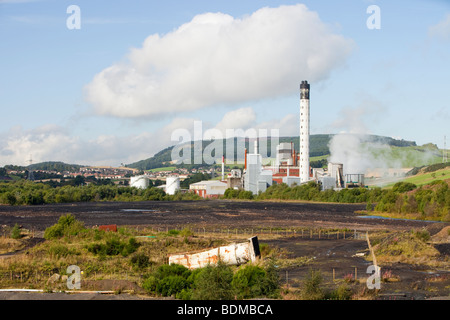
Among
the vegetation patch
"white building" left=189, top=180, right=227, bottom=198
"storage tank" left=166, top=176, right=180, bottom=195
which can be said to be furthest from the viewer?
"storage tank" left=166, top=176, right=180, bottom=195

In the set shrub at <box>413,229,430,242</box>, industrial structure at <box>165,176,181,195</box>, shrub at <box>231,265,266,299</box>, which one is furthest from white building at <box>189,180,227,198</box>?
shrub at <box>231,265,266,299</box>

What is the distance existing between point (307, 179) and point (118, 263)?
8867 cm

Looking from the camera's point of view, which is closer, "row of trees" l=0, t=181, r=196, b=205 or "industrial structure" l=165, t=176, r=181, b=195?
"row of trees" l=0, t=181, r=196, b=205

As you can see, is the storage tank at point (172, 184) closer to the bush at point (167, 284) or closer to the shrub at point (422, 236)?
the shrub at point (422, 236)

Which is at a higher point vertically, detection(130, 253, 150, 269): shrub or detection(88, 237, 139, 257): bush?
detection(88, 237, 139, 257): bush

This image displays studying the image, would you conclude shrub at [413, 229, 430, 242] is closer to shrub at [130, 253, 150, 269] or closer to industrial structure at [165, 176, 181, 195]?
shrub at [130, 253, 150, 269]

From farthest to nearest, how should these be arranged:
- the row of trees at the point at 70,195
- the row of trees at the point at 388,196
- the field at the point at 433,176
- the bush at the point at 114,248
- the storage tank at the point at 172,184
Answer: the storage tank at the point at 172,184 → the field at the point at 433,176 → the row of trees at the point at 70,195 → the row of trees at the point at 388,196 → the bush at the point at 114,248

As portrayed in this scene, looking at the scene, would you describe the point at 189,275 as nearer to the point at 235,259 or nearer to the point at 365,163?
the point at 235,259

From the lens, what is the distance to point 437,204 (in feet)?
184

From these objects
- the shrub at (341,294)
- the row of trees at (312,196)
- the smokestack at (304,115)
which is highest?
the smokestack at (304,115)

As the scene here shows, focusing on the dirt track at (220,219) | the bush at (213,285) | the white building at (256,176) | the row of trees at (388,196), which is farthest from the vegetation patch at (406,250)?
the white building at (256,176)

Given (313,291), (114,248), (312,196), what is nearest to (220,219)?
(114,248)

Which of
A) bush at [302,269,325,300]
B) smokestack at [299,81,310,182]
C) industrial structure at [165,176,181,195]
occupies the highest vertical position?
smokestack at [299,81,310,182]

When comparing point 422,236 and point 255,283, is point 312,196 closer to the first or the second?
point 422,236
